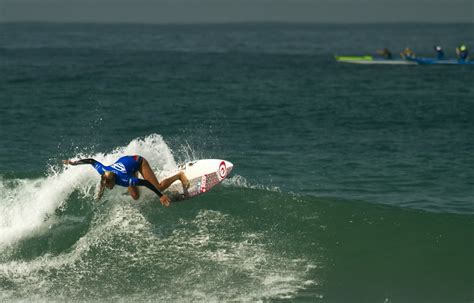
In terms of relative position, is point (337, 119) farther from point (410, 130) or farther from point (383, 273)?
point (383, 273)

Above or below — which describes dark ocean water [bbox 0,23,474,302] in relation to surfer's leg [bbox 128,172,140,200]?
below

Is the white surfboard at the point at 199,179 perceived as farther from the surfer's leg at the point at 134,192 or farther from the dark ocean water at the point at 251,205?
the surfer's leg at the point at 134,192

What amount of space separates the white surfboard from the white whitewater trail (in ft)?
1.76

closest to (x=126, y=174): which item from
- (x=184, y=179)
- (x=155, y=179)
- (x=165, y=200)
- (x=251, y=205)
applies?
(x=155, y=179)

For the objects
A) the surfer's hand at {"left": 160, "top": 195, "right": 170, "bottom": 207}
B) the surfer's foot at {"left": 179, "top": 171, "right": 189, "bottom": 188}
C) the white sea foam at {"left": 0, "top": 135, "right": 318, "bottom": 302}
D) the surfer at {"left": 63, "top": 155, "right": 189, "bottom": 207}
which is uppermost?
the surfer at {"left": 63, "top": 155, "right": 189, "bottom": 207}

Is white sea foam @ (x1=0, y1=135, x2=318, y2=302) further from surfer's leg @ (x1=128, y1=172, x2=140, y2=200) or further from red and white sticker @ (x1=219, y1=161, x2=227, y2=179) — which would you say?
red and white sticker @ (x1=219, y1=161, x2=227, y2=179)

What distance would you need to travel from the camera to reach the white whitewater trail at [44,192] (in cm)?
1315

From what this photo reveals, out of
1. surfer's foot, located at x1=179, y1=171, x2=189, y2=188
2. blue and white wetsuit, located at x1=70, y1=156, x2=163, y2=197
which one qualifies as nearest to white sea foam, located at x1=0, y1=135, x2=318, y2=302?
surfer's foot, located at x1=179, y1=171, x2=189, y2=188

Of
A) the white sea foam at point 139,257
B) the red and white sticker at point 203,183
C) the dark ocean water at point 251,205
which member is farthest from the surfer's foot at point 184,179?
the white sea foam at point 139,257

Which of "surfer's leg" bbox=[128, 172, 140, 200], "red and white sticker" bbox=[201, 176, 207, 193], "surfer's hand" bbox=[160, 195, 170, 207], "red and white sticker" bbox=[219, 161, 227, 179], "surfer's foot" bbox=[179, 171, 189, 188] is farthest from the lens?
Result: "red and white sticker" bbox=[219, 161, 227, 179]

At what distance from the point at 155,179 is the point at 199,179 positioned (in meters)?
0.98

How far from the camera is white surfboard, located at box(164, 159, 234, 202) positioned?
13.9m

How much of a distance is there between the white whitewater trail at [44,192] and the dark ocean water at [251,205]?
0.03 m

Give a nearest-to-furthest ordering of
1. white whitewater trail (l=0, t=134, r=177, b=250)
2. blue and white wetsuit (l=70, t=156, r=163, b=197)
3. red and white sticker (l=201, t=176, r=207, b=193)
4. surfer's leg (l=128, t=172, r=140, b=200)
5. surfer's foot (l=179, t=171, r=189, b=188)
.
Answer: blue and white wetsuit (l=70, t=156, r=163, b=197), white whitewater trail (l=0, t=134, r=177, b=250), surfer's leg (l=128, t=172, r=140, b=200), surfer's foot (l=179, t=171, r=189, b=188), red and white sticker (l=201, t=176, r=207, b=193)
